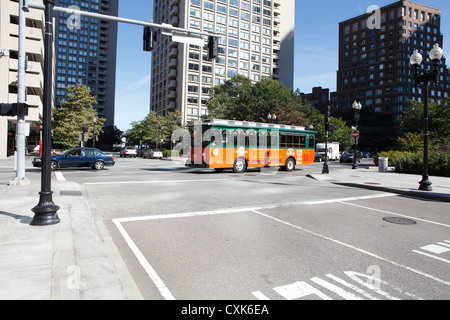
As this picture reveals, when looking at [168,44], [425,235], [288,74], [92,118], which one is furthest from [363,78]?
[425,235]

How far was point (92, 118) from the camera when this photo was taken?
4991cm

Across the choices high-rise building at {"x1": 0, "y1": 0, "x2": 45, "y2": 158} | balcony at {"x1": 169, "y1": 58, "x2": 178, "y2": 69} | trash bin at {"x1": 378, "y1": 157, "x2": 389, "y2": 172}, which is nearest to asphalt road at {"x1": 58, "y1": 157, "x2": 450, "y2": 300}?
trash bin at {"x1": 378, "y1": 157, "x2": 389, "y2": 172}

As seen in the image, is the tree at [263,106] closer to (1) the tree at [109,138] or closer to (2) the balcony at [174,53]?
(2) the balcony at [174,53]

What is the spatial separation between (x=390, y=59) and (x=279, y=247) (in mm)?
124648

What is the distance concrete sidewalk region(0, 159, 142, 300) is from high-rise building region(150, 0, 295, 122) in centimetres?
7703

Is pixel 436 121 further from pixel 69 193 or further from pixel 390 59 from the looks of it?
pixel 390 59

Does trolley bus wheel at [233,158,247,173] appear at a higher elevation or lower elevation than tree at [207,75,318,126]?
lower

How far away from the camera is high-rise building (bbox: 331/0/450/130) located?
348ft

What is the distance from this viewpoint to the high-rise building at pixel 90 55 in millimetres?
134625

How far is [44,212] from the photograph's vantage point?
6023 millimetres

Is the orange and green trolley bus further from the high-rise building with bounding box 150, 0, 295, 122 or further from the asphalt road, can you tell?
the high-rise building with bounding box 150, 0, 295, 122

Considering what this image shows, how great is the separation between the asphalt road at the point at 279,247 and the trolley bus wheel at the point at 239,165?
10275 millimetres
